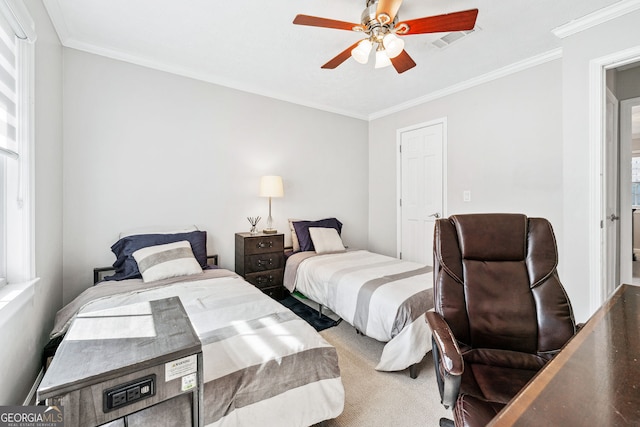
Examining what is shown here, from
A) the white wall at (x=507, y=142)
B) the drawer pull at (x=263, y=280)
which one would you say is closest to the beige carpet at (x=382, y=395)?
the drawer pull at (x=263, y=280)

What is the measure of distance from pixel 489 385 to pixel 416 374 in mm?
934

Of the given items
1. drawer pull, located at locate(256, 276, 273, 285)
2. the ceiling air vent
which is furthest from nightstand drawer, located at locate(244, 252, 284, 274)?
the ceiling air vent

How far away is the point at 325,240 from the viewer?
359 cm

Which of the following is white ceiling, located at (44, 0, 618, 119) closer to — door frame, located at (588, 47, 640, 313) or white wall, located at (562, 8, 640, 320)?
white wall, located at (562, 8, 640, 320)

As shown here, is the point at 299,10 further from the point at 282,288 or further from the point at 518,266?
the point at 282,288

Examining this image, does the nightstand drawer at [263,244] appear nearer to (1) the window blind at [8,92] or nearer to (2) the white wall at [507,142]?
(1) the window blind at [8,92]

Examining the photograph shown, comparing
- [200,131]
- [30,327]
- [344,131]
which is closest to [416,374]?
[30,327]

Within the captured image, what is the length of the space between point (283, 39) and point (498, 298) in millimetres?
2516

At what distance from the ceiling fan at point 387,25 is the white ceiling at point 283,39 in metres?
0.28

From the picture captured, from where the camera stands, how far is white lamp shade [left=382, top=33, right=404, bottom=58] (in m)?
1.77

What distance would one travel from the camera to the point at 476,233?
4.96ft

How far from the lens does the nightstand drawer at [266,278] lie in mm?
3141

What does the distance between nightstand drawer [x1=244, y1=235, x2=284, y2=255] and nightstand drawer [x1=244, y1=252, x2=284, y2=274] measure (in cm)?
5

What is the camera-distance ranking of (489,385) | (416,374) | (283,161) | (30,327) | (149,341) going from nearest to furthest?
(149,341) < (489,385) < (30,327) < (416,374) < (283,161)
